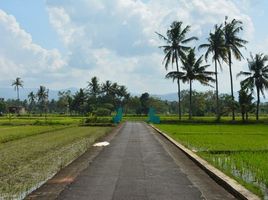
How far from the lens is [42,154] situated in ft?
60.8

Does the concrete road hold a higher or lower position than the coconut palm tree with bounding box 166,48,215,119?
lower

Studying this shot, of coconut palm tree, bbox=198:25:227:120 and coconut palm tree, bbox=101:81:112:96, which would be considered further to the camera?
coconut palm tree, bbox=101:81:112:96

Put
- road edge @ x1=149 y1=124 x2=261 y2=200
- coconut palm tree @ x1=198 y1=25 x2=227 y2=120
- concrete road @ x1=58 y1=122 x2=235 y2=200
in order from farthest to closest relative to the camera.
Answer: coconut palm tree @ x1=198 y1=25 x2=227 y2=120
concrete road @ x1=58 y1=122 x2=235 y2=200
road edge @ x1=149 y1=124 x2=261 y2=200

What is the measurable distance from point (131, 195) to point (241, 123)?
2146 inches

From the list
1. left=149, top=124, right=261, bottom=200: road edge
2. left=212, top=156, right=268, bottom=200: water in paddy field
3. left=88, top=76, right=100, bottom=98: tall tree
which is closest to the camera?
left=149, top=124, right=261, bottom=200: road edge

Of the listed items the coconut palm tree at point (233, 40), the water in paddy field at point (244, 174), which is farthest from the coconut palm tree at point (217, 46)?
the water in paddy field at point (244, 174)

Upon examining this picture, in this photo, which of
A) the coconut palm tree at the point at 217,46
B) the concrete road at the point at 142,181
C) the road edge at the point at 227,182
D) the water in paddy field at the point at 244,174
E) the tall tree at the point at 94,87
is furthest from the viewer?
the tall tree at the point at 94,87

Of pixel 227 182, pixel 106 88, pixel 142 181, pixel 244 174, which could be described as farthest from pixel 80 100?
pixel 227 182

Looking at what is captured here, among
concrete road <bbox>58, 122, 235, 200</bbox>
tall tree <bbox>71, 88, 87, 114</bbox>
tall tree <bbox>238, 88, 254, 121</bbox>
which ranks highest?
tall tree <bbox>71, 88, 87, 114</bbox>

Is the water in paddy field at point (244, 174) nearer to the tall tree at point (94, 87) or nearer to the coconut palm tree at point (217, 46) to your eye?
the coconut palm tree at point (217, 46)

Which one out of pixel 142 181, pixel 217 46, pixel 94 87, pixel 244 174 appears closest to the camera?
pixel 142 181

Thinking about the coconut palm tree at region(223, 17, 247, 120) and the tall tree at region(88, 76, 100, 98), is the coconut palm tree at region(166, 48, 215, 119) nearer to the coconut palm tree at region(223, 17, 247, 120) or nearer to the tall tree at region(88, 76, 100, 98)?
the coconut palm tree at region(223, 17, 247, 120)

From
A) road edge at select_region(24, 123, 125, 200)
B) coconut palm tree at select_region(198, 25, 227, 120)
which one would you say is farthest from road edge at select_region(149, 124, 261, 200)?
coconut palm tree at select_region(198, 25, 227, 120)

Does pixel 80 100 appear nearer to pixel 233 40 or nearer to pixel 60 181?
pixel 233 40
